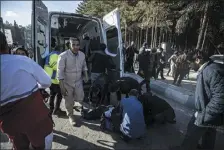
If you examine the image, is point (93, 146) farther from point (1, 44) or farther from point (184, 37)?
point (184, 37)

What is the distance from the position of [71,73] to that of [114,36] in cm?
207

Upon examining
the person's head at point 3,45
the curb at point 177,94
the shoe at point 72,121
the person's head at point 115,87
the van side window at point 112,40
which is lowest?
the shoe at point 72,121

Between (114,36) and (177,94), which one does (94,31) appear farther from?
(177,94)

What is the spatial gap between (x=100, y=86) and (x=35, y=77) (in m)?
3.50

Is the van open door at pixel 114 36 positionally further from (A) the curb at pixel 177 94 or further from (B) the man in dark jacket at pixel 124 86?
(A) the curb at pixel 177 94

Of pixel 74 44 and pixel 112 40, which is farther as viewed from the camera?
pixel 112 40

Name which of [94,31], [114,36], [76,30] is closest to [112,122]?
[114,36]

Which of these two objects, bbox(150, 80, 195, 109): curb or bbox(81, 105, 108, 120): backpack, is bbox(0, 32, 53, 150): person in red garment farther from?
bbox(150, 80, 195, 109): curb

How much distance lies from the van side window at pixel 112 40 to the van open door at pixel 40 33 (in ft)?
5.22

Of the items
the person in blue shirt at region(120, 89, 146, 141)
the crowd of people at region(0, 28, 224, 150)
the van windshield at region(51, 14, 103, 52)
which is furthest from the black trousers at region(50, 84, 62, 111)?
the person in blue shirt at region(120, 89, 146, 141)

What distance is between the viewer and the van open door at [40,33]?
4.32 meters

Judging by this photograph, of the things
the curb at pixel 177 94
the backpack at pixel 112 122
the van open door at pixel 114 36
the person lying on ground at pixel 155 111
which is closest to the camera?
the backpack at pixel 112 122

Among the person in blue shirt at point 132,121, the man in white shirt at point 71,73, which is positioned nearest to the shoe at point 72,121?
the man in white shirt at point 71,73

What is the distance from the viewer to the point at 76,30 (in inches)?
333
